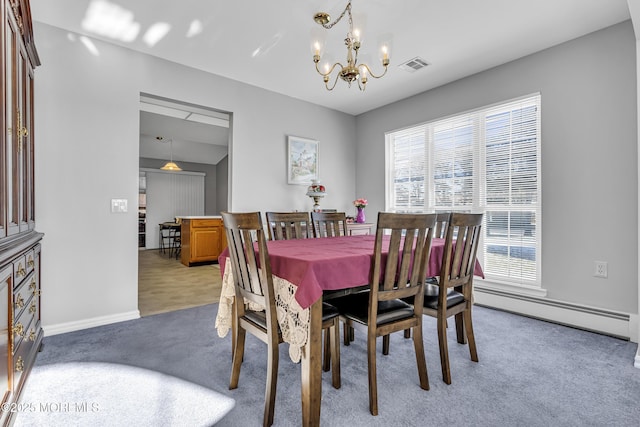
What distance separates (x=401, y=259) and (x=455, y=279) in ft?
1.70

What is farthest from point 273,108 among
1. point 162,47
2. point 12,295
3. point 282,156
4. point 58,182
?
point 12,295

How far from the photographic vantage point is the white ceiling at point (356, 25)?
2.38 metres

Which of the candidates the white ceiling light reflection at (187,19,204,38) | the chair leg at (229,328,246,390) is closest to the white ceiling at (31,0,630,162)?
the white ceiling light reflection at (187,19,204,38)

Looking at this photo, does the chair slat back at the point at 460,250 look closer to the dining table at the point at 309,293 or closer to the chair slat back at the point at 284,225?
the dining table at the point at 309,293

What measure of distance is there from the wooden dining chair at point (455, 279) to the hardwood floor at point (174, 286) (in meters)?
2.59

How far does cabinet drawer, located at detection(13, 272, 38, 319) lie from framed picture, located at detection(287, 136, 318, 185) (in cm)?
277

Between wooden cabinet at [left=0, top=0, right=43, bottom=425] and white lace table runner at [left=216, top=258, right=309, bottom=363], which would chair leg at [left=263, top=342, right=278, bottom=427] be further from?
wooden cabinet at [left=0, top=0, right=43, bottom=425]

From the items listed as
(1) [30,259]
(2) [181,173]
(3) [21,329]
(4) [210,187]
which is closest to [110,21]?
(1) [30,259]

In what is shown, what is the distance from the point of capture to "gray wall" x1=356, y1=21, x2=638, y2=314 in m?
2.54

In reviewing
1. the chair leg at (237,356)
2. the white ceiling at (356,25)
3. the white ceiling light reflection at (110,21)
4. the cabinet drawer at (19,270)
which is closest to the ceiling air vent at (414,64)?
the white ceiling at (356,25)

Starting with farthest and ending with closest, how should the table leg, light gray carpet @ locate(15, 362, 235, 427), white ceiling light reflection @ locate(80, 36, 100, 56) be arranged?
white ceiling light reflection @ locate(80, 36, 100, 56), light gray carpet @ locate(15, 362, 235, 427), the table leg

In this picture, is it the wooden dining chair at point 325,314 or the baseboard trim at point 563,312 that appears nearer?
the wooden dining chair at point 325,314

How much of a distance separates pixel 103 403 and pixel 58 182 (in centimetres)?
192

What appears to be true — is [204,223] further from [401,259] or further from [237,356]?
[401,259]
